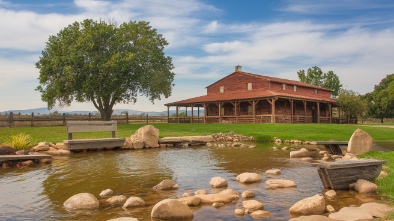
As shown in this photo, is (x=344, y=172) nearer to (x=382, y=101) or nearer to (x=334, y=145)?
(x=334, y=145)

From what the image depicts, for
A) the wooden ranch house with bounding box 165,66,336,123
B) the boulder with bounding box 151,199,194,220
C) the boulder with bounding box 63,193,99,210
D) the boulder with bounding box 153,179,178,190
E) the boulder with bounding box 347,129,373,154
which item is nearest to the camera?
the boulder with bounding box 151,199,194,220

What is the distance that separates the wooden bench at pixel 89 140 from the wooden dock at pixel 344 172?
478 inches

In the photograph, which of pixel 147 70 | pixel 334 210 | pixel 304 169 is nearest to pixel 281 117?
pixel 147 70

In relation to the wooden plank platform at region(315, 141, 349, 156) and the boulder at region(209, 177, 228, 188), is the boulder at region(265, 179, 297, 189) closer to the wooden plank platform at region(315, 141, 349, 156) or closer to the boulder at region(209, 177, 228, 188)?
the boulder at region(209, 177, 228, 188)

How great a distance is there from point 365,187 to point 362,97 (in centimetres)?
6955

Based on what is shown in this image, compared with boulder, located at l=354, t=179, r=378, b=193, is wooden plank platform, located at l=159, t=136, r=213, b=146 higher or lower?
higher

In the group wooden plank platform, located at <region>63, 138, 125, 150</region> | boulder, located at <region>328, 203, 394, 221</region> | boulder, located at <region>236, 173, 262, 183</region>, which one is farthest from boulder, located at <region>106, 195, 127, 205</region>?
wooden plank platform, located at <region>63, 138, 125, 150</region>

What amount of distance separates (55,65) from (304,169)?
3208 centimetres

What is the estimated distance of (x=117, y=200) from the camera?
289 inches

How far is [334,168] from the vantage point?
824 centimetres

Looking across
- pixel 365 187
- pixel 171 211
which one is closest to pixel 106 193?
pixel 171 211

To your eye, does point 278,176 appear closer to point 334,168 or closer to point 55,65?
point 334,168

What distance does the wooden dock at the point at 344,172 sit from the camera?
8.29 meters

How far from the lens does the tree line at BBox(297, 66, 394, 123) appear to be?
4525 cm
